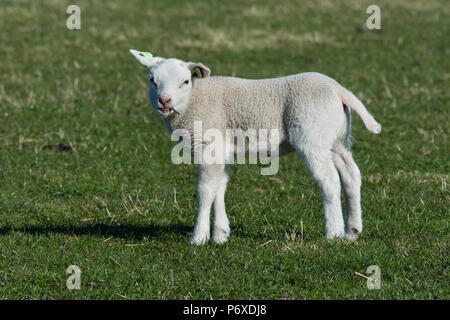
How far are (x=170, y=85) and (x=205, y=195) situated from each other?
1.10 m

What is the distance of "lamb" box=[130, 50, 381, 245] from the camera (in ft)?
21.2

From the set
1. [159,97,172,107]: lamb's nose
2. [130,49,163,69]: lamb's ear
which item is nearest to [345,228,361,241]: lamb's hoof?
[159,97,172,107]: lamb's nose

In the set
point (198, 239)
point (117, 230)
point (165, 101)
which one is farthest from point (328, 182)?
point (117, 230)

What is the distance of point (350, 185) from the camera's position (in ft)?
22.5

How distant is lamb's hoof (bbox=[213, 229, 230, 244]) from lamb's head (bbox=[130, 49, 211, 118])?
1234 mm

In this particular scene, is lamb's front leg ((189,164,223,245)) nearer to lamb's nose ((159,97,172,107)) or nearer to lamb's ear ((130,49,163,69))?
lamb's nose ((159,97,172,107))

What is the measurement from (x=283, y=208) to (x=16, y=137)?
5019 millimetres

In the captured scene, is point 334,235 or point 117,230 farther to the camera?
point 117,230

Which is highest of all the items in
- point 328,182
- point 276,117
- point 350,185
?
point 276,117

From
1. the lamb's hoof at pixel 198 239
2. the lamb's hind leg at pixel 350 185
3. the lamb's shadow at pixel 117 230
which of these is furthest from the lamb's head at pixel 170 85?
the lamb's hind leg at pixel 350 185

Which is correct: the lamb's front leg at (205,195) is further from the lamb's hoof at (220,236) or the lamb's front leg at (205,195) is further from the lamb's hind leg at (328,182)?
the lamb's hind leg at (328,182)

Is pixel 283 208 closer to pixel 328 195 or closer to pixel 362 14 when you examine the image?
pixel 328 195

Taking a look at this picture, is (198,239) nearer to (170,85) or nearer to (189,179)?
(170,85)
